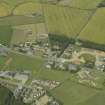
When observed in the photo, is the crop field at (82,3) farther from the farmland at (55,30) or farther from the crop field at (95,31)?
the crop field at (95,31)

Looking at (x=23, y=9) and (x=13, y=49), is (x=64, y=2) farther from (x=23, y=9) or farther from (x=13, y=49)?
(x=13, y=49)

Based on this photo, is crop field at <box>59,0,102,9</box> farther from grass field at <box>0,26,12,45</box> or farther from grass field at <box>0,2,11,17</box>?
grass field at <box>0,26,12,45</box>

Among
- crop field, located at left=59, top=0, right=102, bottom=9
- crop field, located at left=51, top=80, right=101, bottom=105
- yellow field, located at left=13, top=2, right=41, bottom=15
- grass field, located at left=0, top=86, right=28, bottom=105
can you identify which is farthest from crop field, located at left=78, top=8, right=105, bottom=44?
grass field, located at left=0, top=86, right=28, bottom=105

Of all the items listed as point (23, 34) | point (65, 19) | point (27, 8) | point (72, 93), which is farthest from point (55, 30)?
point (72, 93)

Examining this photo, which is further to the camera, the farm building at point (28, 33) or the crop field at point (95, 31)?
the farm building at point (28, 33)

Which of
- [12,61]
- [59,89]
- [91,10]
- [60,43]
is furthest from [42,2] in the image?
[59,89]

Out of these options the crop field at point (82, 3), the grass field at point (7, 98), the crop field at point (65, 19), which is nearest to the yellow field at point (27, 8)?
the crop field at point (65, 19)
